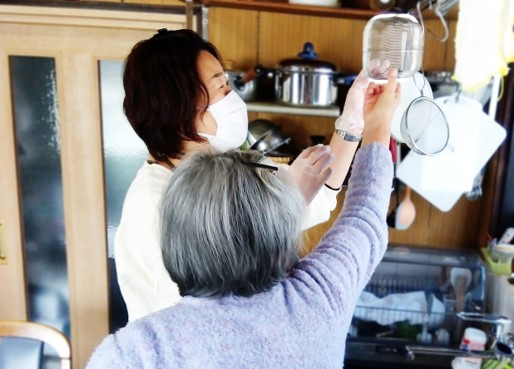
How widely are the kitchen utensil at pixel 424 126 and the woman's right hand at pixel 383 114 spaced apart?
4cm

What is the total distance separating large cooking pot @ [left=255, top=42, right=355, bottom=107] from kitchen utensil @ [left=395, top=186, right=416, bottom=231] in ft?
1.78

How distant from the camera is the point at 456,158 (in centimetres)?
184

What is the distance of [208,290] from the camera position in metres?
0.71

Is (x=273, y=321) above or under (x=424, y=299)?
above

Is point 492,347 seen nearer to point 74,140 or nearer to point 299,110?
point 299,110

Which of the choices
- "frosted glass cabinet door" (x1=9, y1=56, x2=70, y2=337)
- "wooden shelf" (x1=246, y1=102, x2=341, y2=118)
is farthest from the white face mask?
"frosted glass cabinet door" (x1=9, y1=56, x2=70, y2=337)

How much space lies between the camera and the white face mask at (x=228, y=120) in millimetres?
1135

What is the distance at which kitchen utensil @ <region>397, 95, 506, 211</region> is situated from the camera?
1692 millimetres

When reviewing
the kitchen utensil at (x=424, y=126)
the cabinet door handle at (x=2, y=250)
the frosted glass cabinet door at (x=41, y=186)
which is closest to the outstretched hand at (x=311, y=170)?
the kitchen utensil at (x=424, y=126)

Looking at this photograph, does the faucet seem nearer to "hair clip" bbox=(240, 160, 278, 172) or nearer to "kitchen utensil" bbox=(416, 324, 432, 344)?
"kitchen utensil" bbox=(416, 324, 432, 344)

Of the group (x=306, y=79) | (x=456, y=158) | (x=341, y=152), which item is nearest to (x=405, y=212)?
(x=456, y=158)

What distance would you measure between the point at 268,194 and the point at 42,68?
1.74 meters

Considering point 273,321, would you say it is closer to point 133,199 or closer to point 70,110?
point 133,199

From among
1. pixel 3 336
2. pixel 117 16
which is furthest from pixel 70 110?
pixel 3 336
